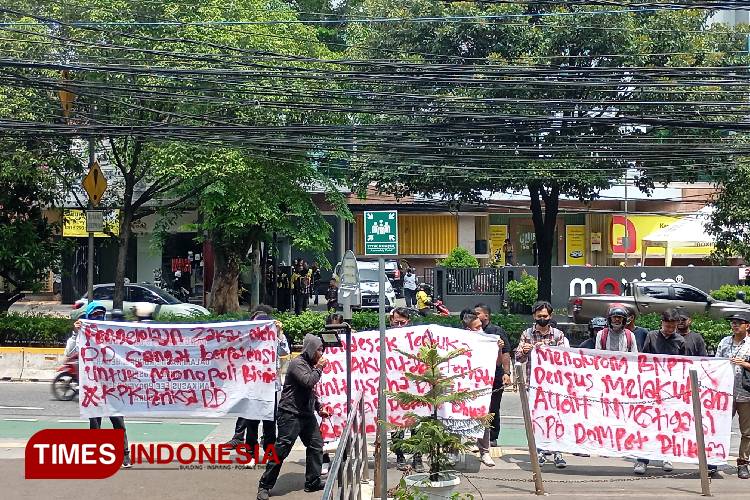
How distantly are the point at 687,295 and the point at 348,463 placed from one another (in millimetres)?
23140

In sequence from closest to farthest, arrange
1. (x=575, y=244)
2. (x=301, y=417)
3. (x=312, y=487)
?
(x=301, y=417) < (x=312, y=487) < (x=575, y=244)

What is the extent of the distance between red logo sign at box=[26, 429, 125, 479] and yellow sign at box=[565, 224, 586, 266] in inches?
1537

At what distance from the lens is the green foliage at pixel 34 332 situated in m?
19.9

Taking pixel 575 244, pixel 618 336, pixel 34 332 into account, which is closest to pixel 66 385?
pixel 34 332

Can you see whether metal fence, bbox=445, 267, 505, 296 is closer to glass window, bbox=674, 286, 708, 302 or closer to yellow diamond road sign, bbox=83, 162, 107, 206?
glass window, bbox=674, 286, 708, 302

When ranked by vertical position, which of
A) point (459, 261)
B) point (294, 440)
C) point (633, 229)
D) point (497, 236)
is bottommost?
point (294, 440)

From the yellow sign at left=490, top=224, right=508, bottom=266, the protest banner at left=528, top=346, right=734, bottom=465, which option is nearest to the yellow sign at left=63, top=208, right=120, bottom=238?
the protest banner at left=528, top=346, right=734, bottom=465

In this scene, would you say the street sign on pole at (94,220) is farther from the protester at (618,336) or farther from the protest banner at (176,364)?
the protester at (618,336)

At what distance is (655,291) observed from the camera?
27.9m

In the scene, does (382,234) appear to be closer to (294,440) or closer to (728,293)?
(294,440)

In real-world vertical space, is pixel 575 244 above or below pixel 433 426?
above

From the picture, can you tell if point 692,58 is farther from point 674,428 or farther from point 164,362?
point 164,362

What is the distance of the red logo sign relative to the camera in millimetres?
9930

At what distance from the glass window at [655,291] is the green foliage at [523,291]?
4.01 m
